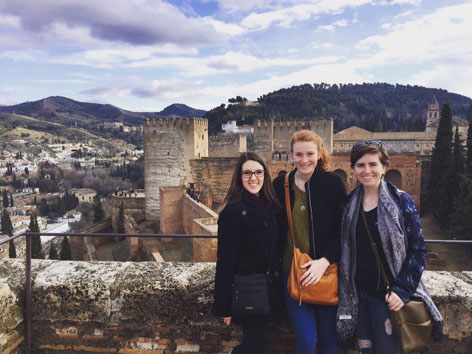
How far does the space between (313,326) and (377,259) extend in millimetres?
604

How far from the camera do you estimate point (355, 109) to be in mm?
107625

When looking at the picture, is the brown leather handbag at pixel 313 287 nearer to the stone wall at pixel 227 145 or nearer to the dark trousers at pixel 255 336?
the dark trousers at pixel 255 336

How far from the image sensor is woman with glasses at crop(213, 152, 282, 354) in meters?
2.40

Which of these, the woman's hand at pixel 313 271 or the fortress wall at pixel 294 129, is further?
the fortress wall at pixel 294 129

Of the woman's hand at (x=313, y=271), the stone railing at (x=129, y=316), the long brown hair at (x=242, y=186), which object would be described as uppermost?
the long brown hair at (x=242, y=186)

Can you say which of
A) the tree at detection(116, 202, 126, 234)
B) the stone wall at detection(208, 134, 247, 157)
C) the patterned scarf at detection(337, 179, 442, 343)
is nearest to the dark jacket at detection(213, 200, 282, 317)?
the patterned scarf at detection(337, 179, 442, 343)

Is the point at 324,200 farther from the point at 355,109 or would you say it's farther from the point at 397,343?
the point at 355,109

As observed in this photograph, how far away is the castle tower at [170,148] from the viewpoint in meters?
22.0

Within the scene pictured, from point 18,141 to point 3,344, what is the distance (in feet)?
539

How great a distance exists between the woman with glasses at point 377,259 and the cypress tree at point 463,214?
15449 millimetres

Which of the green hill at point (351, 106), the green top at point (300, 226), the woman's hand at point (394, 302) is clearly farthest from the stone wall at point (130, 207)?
the green hill at point (351, 106)

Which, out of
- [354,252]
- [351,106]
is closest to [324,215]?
[354,252]

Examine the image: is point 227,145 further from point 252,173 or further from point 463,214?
point 252,173

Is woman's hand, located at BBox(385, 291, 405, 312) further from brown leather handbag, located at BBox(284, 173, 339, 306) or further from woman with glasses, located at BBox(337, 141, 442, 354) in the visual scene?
brown leather handbag, located at BBox(284, 173, 339, 306)
